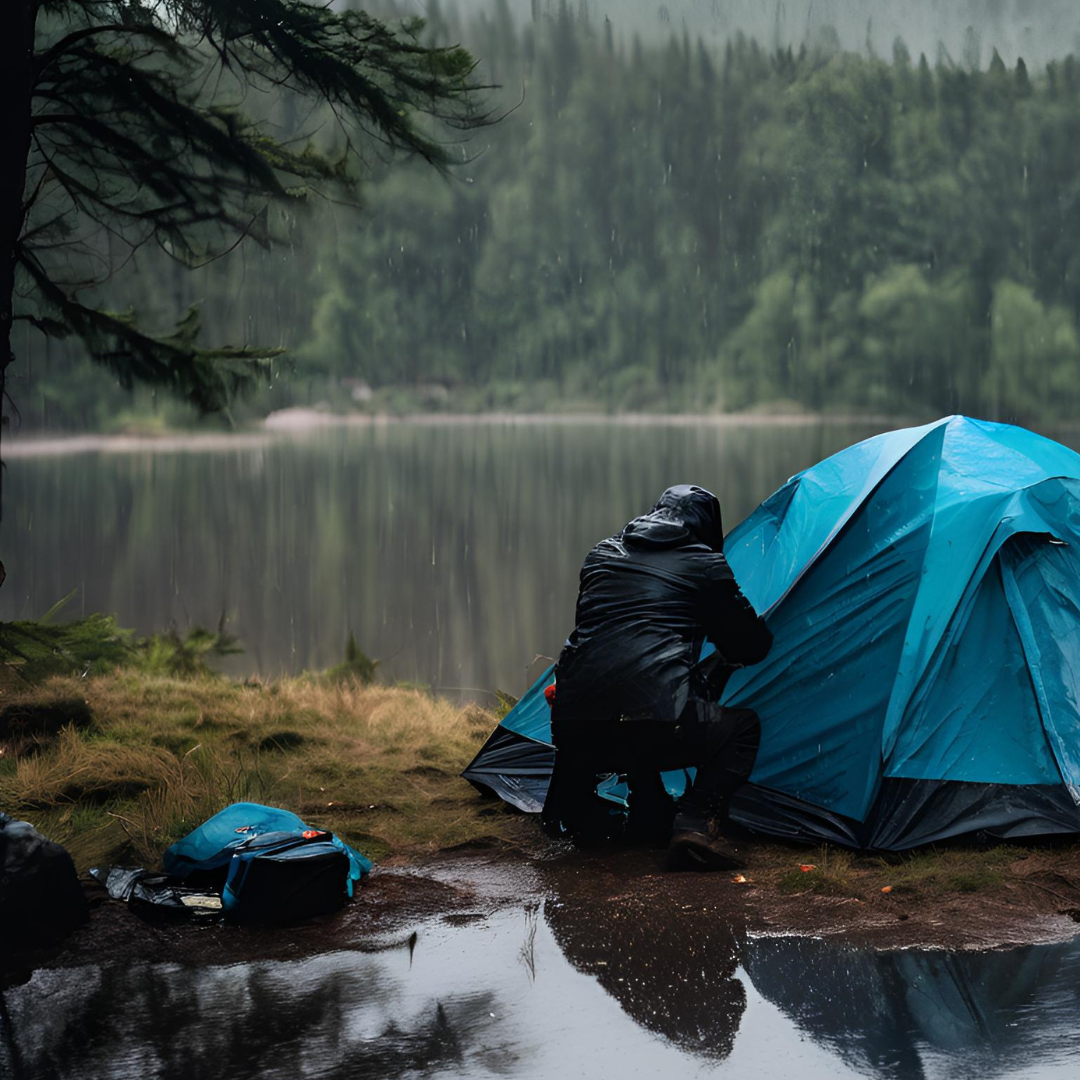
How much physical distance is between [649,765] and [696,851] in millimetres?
433

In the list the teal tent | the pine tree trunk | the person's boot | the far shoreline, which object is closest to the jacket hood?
the teal tent

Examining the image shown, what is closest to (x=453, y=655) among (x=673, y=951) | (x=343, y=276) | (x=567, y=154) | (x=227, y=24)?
(x=343, y=276)

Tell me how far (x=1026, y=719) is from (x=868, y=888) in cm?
118

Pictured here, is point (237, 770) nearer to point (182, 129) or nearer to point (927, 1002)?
point (927, 1002)

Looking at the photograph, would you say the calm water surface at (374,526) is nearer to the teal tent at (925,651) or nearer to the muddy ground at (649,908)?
the teal tent at (925,651)

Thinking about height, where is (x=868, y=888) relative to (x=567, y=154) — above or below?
below

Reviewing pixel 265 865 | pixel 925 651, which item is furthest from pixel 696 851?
pixel 265 865

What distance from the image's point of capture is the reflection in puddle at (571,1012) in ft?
11.2

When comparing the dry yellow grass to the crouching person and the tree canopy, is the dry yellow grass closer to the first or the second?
the crouching person

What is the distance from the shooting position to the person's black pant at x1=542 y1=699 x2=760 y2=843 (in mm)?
5293

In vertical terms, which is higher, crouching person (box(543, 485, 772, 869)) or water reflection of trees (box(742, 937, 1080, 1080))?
crouching person (box(543, 485, 772, 869))

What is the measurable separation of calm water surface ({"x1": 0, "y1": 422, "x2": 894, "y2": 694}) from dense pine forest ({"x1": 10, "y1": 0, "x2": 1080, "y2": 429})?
3.63m

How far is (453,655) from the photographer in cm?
3938

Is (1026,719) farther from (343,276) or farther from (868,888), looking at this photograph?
(343,276)
